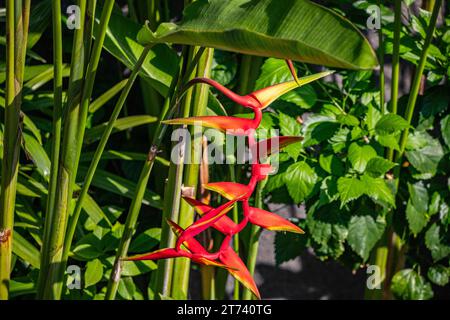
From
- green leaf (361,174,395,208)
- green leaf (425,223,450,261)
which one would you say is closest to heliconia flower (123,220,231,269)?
green leaf (361,174,395,208)

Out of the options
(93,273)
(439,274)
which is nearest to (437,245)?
(439,274)

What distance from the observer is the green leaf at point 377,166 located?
1089 millimetres

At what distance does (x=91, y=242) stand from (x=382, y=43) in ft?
2.01

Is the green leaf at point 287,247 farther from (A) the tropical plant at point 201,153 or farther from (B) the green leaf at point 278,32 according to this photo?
(B) the green leaf at point 278,32

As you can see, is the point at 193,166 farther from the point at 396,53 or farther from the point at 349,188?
the point at 396,53

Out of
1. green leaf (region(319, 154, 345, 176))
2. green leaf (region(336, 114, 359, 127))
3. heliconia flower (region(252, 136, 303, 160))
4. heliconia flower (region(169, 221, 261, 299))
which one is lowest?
heliconia flower (region(169, 221, 261, 299))

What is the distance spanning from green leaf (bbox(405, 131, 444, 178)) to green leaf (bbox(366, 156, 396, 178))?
0.12m

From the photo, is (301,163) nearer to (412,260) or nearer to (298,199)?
(298,199)

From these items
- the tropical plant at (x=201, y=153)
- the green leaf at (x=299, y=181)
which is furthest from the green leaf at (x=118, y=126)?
the green leaf at (x=299, y=181)

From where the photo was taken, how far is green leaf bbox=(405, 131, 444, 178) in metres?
1.19

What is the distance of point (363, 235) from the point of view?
1.16m

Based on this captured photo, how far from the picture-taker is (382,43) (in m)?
1.18

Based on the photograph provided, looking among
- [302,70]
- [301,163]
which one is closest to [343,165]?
[301,163]

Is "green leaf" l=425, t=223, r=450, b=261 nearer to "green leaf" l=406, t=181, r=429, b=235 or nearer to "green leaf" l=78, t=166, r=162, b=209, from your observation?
"green leaf" l=406, t=181, r=429, b=235
